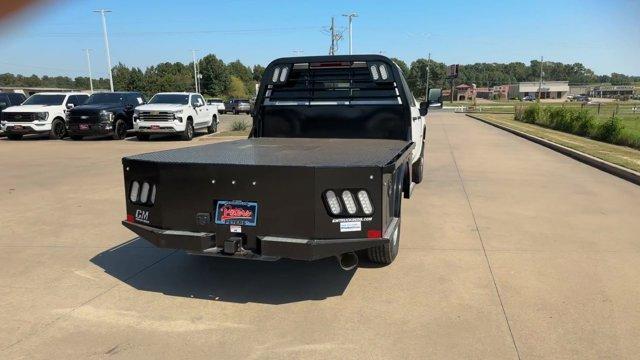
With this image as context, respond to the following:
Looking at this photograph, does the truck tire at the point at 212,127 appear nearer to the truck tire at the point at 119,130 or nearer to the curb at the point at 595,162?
the truck tire at the point at 119,130

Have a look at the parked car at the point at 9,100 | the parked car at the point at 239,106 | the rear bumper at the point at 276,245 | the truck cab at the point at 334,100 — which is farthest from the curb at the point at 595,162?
the parked car at the point at 239,106

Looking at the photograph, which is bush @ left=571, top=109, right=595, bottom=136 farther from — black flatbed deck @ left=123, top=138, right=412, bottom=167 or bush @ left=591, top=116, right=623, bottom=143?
black flatbed deck @ left=123, top=138, right=412, bottom=167

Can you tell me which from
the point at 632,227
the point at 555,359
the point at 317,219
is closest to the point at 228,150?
the point at 317,219

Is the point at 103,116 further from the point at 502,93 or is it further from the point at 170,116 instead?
the point at 502,93

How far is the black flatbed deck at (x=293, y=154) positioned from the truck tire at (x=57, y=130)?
652 inches

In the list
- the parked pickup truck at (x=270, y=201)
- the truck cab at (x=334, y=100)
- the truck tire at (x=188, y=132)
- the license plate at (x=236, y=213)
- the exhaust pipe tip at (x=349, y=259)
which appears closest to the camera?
the parked pickup truck at (x=270, y=201)

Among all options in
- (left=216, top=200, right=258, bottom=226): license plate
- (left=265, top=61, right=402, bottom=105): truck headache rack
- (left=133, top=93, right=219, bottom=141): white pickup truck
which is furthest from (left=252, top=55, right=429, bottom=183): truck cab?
(left=133, top=93, right=219, bottom=141): white pickup truck

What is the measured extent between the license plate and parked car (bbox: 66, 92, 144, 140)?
16.1 m

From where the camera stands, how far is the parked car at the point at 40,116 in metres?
18.6

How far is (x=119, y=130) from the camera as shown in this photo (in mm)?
18844

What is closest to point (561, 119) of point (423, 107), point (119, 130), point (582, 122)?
point (582, 122)

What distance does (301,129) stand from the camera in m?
6.32

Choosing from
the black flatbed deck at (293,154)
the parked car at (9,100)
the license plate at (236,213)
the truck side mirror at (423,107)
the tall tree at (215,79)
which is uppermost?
the tall tree at (215,79)

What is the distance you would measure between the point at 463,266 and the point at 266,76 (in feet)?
11.2
